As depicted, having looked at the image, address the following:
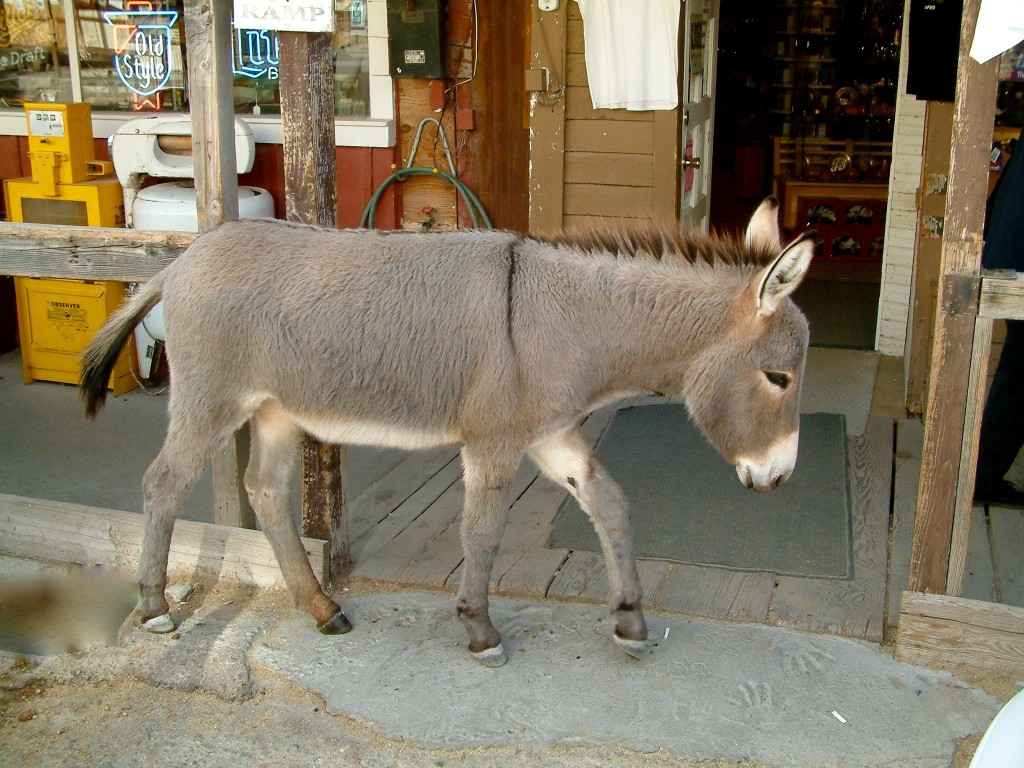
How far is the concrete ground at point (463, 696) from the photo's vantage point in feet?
9.75

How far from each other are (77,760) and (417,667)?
1095mm

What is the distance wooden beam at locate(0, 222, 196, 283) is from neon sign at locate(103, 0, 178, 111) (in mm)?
3069

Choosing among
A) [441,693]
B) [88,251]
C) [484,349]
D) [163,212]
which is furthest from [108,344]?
[163,212]

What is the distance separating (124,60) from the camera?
668 cm

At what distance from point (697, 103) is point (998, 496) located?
291 centimetres

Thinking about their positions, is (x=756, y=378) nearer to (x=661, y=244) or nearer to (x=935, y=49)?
(x=661, y=244)

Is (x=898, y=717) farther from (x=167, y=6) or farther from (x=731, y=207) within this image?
(x=731, y=207)

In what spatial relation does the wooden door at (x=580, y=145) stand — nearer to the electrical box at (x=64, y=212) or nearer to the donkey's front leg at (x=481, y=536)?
the donkey's front leg at (x=481, y=536)

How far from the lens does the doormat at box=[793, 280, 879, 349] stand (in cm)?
695

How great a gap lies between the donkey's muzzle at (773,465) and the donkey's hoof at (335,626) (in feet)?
5.09

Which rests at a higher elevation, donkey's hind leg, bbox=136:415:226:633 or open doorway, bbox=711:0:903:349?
open doorway, bbox=711:0:903:349

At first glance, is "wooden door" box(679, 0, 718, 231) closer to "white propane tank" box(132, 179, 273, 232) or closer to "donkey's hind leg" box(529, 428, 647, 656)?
"donkey's hind leg" box(529, 428, 647, 656)

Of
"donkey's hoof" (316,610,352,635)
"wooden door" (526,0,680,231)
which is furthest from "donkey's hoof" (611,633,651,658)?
"wooden door" (526,0,680,231)

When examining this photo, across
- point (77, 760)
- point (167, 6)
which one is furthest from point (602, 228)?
point (167, 6)
